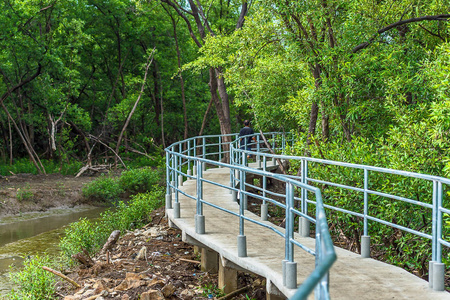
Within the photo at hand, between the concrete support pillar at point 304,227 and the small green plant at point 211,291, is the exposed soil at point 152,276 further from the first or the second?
the concrete support pillar at point 304,227

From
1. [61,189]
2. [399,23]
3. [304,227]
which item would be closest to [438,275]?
[304,227]

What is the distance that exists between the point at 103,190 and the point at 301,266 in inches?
647

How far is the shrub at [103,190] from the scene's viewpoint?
2120 centimetres

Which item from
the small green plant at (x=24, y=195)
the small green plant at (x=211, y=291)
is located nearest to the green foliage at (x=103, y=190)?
the small green plant at (x=24, y=195)

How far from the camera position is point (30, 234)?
1655 centimetres

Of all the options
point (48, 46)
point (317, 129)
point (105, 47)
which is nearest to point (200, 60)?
point (48, 46)

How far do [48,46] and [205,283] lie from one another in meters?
18.2

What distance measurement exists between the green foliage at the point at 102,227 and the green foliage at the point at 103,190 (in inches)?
194

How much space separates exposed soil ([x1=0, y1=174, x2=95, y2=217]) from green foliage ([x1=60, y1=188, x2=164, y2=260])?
18.0 ft

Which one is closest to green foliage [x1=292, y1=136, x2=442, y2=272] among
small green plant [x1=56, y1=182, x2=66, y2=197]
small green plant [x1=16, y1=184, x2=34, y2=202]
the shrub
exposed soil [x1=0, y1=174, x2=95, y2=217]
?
the shrub

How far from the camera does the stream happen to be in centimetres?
1327

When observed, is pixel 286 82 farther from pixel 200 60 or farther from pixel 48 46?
pixel 48 46

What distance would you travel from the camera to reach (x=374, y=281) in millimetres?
5371

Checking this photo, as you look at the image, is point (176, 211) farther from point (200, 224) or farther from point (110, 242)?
point (110, 242)
